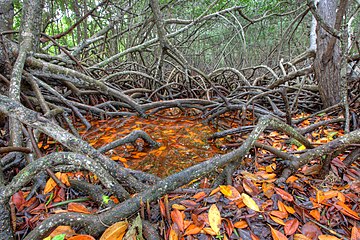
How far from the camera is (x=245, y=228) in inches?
30.7

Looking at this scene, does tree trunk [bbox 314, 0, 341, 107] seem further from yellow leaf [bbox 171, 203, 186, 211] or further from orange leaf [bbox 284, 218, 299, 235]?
yellow leaf [bbox 171, 203, 186, 211]

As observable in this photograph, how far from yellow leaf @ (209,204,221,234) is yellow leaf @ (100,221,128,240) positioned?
0.31 m

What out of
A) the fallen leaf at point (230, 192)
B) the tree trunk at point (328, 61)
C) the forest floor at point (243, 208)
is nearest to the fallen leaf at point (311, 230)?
the forest floor at point (243, 208)

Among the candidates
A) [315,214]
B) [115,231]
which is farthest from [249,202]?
[115,231]

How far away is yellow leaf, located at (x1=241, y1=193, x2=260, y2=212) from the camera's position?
856 mm

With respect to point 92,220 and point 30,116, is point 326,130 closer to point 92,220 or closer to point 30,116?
point 92,220

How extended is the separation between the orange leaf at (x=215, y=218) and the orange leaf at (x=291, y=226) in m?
0.24

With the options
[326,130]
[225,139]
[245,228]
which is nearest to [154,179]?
[245,228]

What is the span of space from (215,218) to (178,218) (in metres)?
0.14

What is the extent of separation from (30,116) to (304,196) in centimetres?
121

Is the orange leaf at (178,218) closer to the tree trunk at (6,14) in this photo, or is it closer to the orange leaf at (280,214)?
the orange leaf at (280,214)

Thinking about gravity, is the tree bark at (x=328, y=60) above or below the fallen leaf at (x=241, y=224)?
above

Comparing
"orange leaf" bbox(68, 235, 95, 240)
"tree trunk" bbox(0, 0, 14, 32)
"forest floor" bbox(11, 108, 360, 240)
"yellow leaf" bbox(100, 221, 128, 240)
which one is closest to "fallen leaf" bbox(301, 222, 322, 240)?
"forest floor" bbox(11, 108, 360, 240)

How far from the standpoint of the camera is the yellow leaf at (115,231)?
2.31 ft
